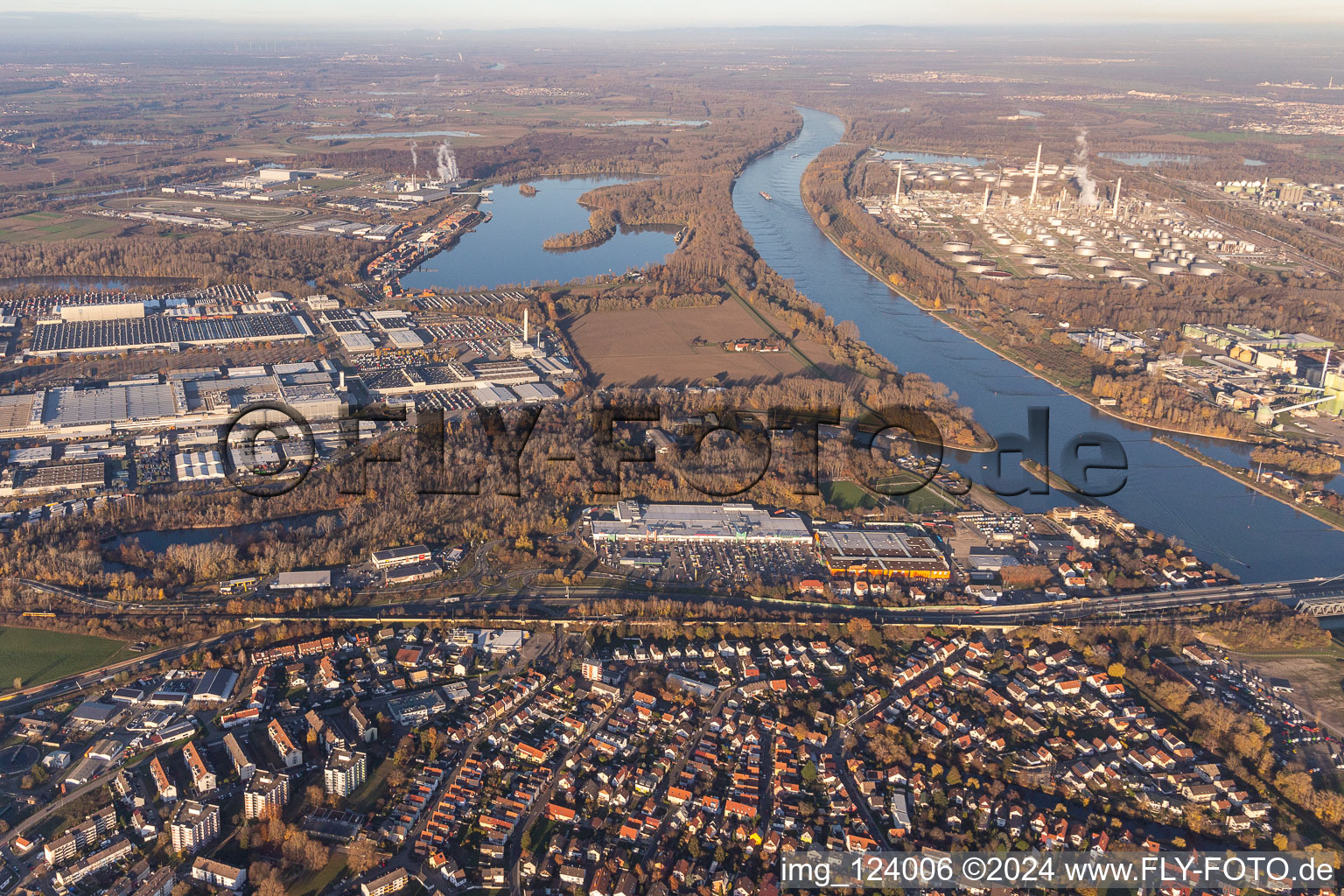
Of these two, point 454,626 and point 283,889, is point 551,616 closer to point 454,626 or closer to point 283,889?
point 454,626

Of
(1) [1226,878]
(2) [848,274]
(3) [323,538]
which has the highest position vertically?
(2) [848,274]

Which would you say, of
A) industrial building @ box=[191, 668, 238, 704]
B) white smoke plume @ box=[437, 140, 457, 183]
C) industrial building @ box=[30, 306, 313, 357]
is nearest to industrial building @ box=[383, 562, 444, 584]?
industrial building @ box=[191, 668, 238, 704]

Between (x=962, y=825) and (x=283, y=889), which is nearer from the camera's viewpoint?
(x=283, y=889)

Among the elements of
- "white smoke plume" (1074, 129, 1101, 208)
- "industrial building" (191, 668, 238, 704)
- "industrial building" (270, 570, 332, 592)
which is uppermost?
"white smoke plume" (1074, 129, 1101, 208)

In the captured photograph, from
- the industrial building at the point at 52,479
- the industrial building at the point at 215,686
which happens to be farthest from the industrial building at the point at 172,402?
the industrial building at the point at 215,686

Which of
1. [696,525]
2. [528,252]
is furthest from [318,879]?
[528,252]

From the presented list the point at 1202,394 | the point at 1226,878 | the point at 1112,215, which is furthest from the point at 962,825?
the point at 1112,215

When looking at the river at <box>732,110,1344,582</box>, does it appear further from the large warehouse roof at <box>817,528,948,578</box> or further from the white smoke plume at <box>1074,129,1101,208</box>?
the white smoke plume at <box>1074,129,1101,208</box>
